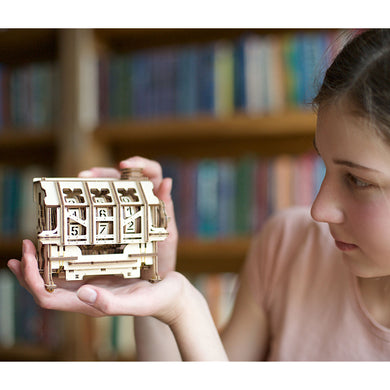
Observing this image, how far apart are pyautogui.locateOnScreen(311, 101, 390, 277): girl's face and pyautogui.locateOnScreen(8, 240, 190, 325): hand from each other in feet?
0.58

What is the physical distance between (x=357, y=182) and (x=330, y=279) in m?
0.33

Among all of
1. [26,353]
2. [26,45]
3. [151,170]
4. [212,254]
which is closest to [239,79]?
[212,254]

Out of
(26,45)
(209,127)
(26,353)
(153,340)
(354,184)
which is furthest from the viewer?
(26,45)

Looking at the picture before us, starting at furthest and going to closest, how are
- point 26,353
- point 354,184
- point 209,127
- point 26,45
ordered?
point 26,45 → point 26,353 → point 209,127 → point 354,184

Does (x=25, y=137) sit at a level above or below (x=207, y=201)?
above

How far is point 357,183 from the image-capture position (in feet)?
1.72

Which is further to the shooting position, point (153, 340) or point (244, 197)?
point (244, 197)

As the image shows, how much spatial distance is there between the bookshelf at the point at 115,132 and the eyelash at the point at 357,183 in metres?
0.81

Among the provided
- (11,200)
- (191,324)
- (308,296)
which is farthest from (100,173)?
(11,200)

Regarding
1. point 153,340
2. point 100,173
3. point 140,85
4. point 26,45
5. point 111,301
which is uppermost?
point 26,45

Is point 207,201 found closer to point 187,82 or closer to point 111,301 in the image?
point 187,82

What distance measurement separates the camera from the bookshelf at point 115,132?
1.40 m
